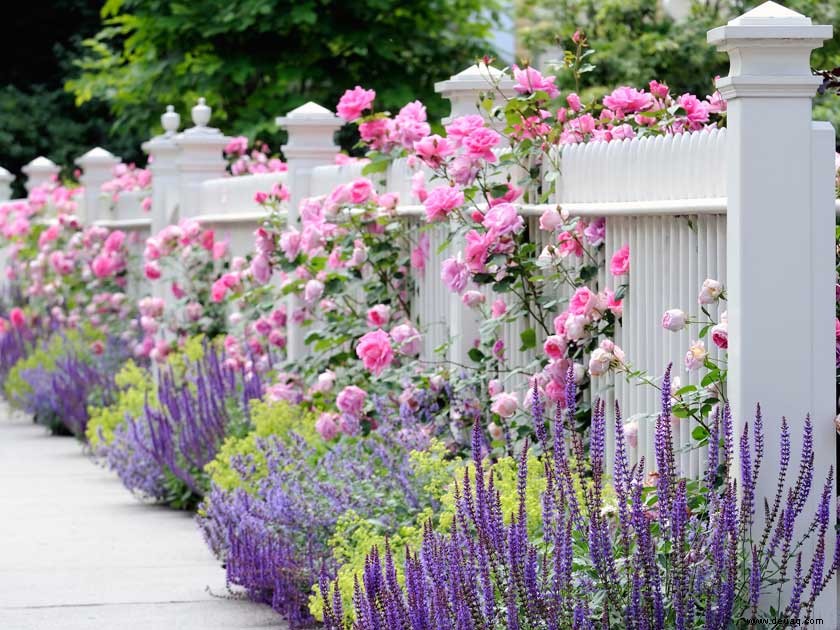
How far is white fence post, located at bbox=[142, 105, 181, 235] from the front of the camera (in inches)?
432

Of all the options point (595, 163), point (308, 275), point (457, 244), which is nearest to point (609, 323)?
point (595, 163)

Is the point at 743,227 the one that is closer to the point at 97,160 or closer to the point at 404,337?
the point at 404,337

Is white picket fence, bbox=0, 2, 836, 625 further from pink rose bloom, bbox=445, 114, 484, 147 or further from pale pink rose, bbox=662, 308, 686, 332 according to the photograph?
pink rose bloom, bbox=445, 114, 484, 147

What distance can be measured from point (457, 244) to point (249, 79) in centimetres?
1080

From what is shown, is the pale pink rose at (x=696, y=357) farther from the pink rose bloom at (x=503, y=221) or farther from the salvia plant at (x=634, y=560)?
the pink rose bloom at (x=503, y=221)

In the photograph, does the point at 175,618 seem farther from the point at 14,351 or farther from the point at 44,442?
the point at 14,351

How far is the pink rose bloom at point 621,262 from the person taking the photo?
507 centimetres

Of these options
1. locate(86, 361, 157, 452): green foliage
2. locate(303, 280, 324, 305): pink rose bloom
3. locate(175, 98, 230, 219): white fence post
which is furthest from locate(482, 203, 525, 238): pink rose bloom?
locate(175, 98, 230, 219): white fence post

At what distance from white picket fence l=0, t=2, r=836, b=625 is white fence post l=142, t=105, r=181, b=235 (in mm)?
5337

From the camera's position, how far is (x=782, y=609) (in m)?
3.96

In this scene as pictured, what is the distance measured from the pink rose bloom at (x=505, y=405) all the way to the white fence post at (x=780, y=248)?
5.47 ft

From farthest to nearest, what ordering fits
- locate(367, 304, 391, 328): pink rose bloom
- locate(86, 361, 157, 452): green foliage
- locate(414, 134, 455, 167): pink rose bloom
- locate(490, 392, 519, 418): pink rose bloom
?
locate(86, 361, 157, 452): green foliage → locate(367, 304, 391, 328): pink rose bloom → locate(414, 134, 455, 167): pink rose bloom → locate(490, 392, 519, 418): pink rose bloom

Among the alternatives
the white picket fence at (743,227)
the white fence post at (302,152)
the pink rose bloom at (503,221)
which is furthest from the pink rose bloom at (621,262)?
the white fence post at (302,152)

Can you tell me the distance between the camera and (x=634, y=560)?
12.2ft
